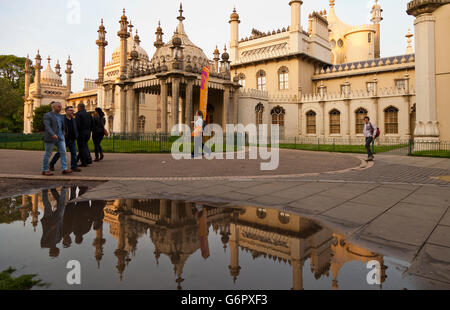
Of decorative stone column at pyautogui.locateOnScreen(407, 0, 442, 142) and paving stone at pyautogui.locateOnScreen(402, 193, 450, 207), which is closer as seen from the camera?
paving stone at pyautogui.locateOnScreen(402, 193, 450, 207)

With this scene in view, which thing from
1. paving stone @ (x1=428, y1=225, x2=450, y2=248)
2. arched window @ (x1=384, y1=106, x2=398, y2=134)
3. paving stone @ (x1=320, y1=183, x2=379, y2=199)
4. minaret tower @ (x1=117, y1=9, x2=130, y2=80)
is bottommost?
paving stone @ (x1=428, y1=225, x2=450, y2=248)

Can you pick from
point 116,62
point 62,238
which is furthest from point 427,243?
point 116,62

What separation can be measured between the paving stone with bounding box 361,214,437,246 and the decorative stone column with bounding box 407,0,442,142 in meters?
17.7

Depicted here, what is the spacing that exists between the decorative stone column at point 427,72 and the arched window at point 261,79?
20.1 metres

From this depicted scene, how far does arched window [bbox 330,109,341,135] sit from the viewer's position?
1251 inches

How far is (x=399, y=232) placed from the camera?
11.0ft

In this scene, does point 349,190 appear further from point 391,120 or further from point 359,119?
point 359,119

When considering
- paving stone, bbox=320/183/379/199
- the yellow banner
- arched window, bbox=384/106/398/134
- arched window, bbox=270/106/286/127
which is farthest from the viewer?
arched window, bbox=270/106/286/127

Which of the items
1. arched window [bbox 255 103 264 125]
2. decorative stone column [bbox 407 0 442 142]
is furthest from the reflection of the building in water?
arched window [bbox 255 103 264 125]

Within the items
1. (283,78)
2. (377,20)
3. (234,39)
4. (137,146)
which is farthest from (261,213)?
(377,20)

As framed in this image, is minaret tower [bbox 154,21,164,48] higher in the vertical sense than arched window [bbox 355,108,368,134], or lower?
higher

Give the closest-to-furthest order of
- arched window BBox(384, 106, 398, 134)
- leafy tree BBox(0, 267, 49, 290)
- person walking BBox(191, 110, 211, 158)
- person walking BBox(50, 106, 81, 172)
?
1. leafy tree BBox(0, 267, 49, 290)
2. person walking BBox(50, 106, 81, 172)
3. person walking BBox(191, 110, 211, 158)
4. arched window BBox(384, 106, 398, 134)

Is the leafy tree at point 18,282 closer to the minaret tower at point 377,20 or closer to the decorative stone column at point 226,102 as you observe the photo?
the decorative stone column at point 226,102

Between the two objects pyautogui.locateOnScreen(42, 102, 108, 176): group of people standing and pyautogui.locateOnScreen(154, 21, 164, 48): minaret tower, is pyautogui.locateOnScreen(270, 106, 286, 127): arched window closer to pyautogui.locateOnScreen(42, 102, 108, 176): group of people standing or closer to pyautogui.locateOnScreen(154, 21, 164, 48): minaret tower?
pyautogui.locateOnScreen(154, 21, 164, 48): minaret tower
